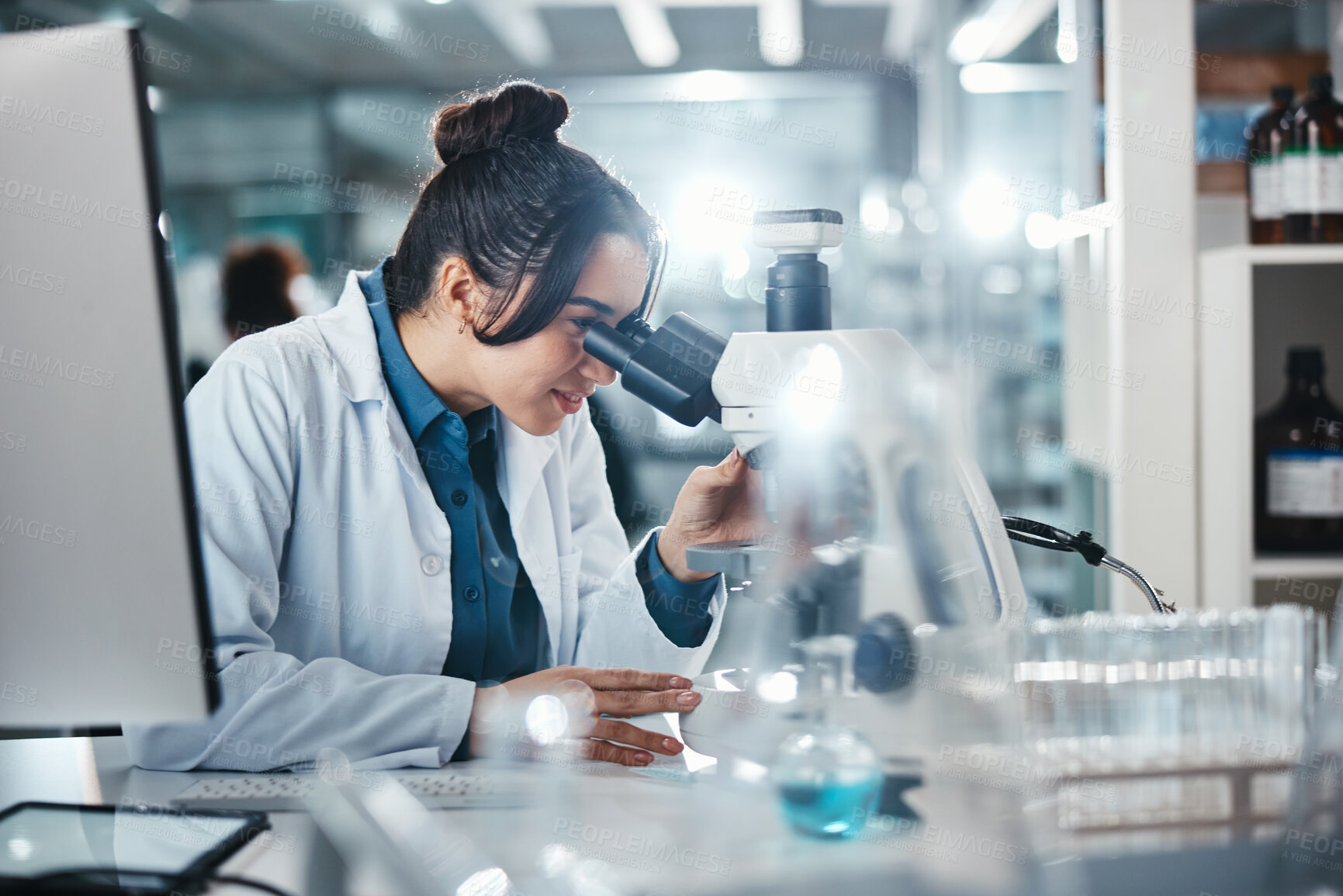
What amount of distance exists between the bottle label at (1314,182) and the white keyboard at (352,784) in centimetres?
137

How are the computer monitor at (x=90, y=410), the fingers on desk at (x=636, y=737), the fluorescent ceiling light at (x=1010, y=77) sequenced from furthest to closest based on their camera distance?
the fluorescent ceiling light at (x=1010, y=77)
the fingers on desk at (x=636, y=737)
the computer monitor at (x=90, y=410)

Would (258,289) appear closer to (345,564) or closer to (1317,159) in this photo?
(345,564)

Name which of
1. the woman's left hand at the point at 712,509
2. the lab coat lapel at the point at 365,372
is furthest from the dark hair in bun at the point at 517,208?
the woman's left hand at the point at 712,509

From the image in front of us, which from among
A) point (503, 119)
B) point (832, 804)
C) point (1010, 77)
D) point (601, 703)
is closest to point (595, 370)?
point (503, 119)

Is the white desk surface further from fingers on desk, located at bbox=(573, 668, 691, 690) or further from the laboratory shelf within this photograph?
the laboratory shelf

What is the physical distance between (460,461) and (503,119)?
412mm

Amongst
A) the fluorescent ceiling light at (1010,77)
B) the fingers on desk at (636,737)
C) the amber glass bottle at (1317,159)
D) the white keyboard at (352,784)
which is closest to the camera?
the white keyboard at (352,784)

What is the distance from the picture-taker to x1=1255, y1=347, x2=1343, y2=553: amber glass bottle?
1.37m

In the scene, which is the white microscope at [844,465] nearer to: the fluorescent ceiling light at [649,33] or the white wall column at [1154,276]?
the white wall column at [1154,276]

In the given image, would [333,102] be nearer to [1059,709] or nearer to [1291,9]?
[1291,9]

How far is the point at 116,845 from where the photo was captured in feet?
2.01

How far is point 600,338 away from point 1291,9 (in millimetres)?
1727

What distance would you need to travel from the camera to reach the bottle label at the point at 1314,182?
136 centimetres

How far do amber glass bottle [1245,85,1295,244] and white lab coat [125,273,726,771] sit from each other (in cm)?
106
